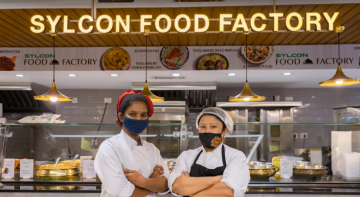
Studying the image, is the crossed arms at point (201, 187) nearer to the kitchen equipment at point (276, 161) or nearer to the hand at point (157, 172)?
the hand at point (157, 172)

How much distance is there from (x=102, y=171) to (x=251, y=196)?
4.49 feet

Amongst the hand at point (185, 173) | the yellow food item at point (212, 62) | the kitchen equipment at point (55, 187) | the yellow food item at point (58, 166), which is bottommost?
the kitchen equipment at point (55, 187)

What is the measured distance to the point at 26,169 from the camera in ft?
9.30

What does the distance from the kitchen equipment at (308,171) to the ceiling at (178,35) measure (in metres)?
1.92

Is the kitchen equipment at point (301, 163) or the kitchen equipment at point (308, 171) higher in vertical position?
the kitchen equipment at point (301, 163)

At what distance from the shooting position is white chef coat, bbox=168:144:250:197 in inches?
68.6

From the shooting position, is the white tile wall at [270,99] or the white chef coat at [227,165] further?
the white tile wall at [270,99]

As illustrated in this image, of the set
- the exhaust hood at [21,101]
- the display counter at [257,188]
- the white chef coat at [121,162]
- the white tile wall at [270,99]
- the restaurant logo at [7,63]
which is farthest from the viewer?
the white tile wall at [270,99]

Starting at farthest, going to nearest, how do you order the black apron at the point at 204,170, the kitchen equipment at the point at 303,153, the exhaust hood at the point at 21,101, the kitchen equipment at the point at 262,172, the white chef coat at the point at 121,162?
the exhaust hood at the point at 21,101
the kitchen equipment at the point at 303,153
the kitchen equipment at the point at 262,172
the black apron at the point at 204,170
the white chef coat at the point at 121,162

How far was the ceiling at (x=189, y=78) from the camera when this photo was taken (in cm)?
566

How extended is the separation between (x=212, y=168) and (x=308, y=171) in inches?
52.7

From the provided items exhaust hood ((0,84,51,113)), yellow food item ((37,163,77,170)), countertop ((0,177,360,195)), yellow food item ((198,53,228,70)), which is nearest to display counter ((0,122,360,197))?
countertop ((0,177,360,195))

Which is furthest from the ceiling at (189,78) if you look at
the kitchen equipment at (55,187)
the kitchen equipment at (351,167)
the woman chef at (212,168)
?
the woman chef at (212,168)

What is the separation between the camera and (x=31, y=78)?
247 inches
